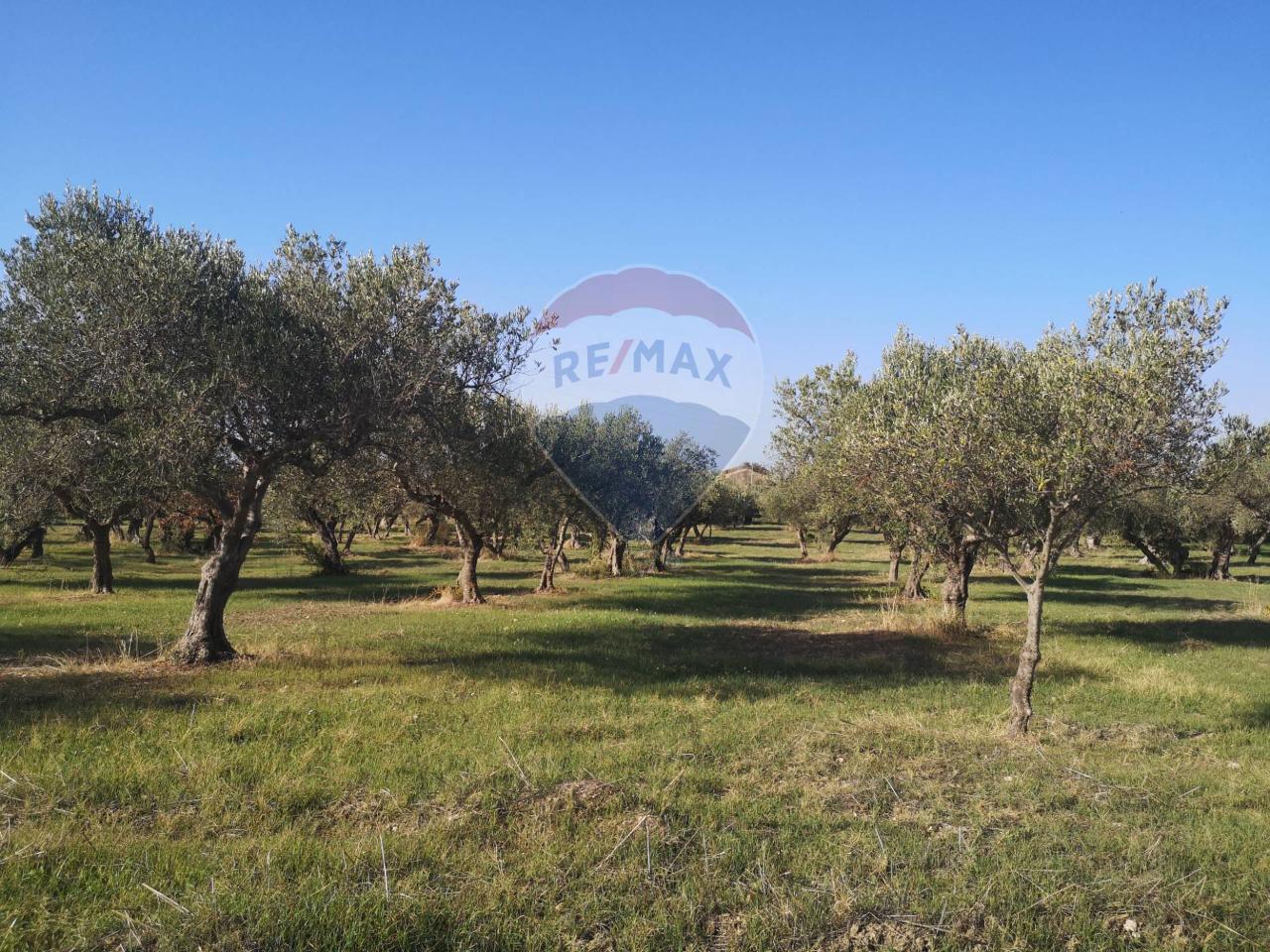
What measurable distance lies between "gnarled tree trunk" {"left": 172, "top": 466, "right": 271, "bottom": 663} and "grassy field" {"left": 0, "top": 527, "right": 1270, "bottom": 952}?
86 centimetres

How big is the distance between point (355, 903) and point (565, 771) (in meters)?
3.67

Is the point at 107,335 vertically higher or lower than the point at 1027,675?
higher

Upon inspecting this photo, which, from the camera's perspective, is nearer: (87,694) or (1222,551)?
(87,694)

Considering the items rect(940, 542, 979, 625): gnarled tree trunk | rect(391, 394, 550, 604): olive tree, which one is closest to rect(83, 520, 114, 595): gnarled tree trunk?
rect(391, 394, 550, 604): olive tree

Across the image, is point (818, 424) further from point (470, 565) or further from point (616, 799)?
point (616, 799)

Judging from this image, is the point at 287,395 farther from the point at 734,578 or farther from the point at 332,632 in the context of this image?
the point at 734,578

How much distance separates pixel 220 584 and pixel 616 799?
11.7 meters

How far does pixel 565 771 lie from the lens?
9.45 metres

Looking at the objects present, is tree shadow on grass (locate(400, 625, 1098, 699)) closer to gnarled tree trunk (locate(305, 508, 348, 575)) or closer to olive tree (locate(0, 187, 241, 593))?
olive tree (locate(0, 187, 241, 593))

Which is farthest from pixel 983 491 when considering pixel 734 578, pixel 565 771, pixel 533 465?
pixel 734 578

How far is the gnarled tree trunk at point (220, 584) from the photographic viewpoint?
16188 millimetres

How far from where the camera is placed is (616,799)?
8430mm

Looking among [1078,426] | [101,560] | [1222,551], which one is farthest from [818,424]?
[1222,551]

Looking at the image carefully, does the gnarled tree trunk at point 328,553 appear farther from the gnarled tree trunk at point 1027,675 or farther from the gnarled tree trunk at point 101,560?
the gnarled tree trunk at point 1027,675
